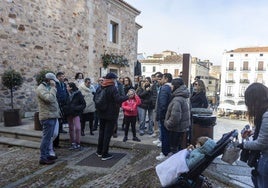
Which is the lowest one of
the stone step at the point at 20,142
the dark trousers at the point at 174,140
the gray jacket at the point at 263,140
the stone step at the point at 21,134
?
the stone step at the point at 20,142

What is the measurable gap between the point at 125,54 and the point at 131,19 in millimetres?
2271

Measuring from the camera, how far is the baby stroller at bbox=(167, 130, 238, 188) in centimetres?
271

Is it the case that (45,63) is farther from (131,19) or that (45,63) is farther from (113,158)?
(131,19)

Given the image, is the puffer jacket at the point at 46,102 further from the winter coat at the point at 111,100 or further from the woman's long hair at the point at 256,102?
the woman's long hair at the point at 256,102

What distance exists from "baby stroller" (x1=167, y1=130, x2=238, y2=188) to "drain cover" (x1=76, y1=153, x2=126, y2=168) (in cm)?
229

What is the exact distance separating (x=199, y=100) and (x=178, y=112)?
160cm

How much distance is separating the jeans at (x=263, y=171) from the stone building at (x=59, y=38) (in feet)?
24.9

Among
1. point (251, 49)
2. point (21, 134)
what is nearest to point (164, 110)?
point (21, 134)

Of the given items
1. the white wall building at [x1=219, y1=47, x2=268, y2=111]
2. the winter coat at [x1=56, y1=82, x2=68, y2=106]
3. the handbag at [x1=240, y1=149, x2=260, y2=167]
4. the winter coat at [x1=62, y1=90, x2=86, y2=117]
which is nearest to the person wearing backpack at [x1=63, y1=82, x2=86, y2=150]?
the winter coat at [x1=62, y1=90, x2=86, y2=117]

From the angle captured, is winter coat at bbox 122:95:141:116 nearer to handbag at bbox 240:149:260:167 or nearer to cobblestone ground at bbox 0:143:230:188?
cobblestone ground at bbox 0:143:230:188

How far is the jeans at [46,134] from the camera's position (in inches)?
190

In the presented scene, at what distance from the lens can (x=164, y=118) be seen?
4.98 m

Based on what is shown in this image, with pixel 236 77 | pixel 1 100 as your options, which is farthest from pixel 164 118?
pixel 236 77

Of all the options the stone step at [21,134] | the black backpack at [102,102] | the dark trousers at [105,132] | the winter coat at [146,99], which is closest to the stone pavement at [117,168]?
the stone step at [21,134]
